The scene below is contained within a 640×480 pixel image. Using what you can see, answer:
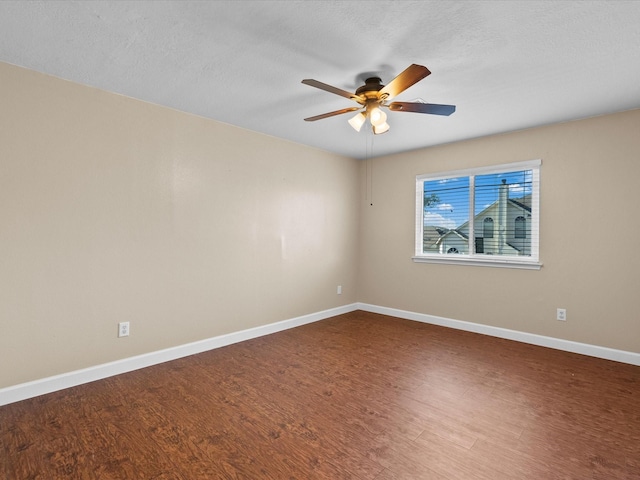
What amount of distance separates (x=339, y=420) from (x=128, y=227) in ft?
7.55

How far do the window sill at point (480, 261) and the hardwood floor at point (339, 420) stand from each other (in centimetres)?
96

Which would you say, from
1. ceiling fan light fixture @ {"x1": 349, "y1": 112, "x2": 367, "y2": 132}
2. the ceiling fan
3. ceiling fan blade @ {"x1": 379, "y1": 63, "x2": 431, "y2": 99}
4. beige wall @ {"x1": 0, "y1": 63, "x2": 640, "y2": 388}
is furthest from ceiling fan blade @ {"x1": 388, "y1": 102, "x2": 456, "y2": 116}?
beige wall @ {"x1": 0, "y1": 63, "x2": 640, "y2": 388}

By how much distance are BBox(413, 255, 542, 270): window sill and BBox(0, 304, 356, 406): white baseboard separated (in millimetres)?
1967

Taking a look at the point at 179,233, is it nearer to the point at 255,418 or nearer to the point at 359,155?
the point at 255,418

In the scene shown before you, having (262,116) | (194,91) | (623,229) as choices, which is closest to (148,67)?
(194,91)

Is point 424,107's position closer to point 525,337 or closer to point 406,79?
point 406,79

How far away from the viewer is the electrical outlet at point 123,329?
2.77m

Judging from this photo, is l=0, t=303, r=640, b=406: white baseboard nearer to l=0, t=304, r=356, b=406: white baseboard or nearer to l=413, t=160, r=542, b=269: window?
l=0, t=304, r=356, b=406: white baseboard

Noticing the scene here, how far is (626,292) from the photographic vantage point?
3.06 metres

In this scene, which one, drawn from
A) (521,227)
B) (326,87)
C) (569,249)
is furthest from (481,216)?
(326,87)

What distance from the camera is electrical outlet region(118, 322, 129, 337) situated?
9.10 ft

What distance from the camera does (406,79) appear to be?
1973mm

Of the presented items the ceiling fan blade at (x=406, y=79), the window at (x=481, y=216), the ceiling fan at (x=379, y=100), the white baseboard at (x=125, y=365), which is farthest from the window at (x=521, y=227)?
the white baseboard at (x=125, y=365)

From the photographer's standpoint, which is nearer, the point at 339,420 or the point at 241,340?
the point at 339,420
